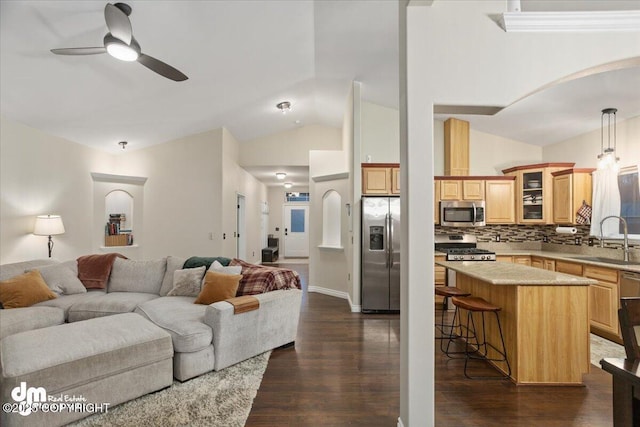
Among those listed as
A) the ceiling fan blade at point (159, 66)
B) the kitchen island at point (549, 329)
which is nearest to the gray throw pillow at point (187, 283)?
the ceiling fan blade at point (159, 66)

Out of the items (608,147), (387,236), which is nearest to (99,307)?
(387,236)

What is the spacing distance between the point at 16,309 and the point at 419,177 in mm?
4011

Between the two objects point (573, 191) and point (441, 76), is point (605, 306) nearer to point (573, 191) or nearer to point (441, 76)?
point (573, 191)

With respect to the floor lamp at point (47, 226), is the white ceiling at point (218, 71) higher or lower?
higher

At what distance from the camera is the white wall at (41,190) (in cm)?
392

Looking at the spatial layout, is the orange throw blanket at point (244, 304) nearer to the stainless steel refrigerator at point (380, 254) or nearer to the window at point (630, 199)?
the stainless steel refrigerator at point (380, 254)

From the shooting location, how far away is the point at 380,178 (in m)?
5.09

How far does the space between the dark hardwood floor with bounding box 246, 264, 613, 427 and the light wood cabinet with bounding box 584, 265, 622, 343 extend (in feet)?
3.28

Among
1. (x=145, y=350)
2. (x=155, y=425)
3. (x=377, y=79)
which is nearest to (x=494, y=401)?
(x=155, y=425)

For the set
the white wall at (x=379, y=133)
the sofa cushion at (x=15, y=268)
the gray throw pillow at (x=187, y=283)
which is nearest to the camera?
the sofa cushion at (x=15, y=268)

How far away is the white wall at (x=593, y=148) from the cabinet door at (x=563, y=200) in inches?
15.0

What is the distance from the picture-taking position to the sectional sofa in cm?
253

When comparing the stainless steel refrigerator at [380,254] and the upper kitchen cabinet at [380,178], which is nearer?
the stainless steel refrigerator at [380,254]

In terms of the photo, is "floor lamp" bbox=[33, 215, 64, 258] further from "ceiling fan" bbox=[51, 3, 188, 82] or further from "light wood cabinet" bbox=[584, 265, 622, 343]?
"light wood cabinet" bbox=[584, 265, 622, 343]
